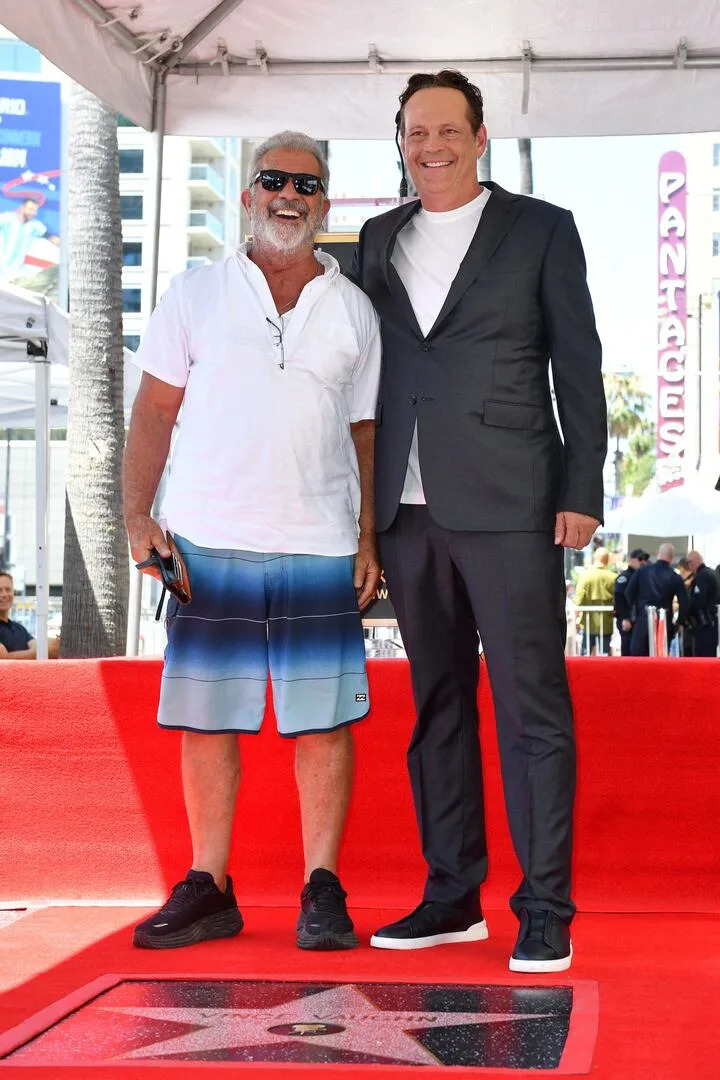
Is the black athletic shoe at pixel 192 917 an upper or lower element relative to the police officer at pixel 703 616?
lower

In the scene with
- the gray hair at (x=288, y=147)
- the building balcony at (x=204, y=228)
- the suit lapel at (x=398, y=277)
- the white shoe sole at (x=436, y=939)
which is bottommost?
the white shoe sole at (x=436, y=939)

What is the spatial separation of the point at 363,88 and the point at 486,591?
3051mm

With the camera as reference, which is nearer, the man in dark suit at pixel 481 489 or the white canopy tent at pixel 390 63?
the man in dark suit at pixel 481 489

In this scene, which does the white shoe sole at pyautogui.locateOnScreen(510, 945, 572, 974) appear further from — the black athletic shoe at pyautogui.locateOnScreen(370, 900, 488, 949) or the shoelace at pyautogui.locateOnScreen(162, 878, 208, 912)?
the shoelace at pyautogui.locateOnScreen(162, 878, 208, 912)

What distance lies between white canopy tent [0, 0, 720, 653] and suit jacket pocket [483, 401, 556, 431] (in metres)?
2.52

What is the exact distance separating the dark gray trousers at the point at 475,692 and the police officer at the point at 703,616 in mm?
13521

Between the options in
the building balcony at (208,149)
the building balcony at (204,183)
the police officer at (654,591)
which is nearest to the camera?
the police officer at (654,591)

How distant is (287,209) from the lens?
11.2 feet

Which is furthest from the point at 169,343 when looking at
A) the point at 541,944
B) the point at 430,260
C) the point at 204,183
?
the point at 204,183

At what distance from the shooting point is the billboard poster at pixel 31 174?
31.1 meters

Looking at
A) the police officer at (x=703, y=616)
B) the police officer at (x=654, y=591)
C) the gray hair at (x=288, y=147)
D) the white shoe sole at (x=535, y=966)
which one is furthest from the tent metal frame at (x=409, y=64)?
the police officer at (x=703, y=616)

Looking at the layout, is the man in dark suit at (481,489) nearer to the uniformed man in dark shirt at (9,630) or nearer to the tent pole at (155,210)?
the tent pole at (155,210)

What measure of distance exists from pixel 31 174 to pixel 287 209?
30.0m

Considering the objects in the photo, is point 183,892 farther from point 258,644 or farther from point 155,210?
point 155,210
